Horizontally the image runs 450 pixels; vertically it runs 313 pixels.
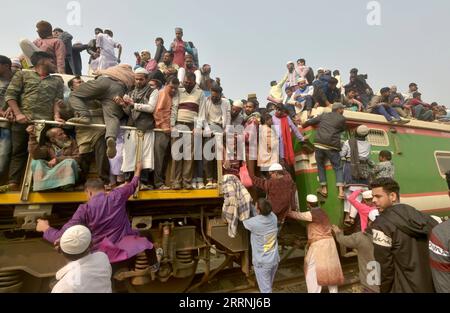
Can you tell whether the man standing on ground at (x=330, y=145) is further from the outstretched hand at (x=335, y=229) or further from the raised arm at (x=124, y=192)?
the raised arm at (x=124, y=192)

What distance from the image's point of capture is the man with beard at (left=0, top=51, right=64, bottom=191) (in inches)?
110

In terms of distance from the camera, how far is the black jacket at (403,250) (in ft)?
6.67

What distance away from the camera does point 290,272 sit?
16.7ft

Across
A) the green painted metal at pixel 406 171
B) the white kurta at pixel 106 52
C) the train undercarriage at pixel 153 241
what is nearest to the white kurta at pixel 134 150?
the train undercarriage at pixel 153 241

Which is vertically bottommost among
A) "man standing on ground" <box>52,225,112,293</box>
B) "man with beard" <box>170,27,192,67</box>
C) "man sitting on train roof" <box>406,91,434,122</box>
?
"man standing on ground" <box>52,225,112,293</box>

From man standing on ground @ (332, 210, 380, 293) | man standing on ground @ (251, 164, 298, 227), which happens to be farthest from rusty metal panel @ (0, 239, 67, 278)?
man standing on ground @ (332, 210, 380, 293)

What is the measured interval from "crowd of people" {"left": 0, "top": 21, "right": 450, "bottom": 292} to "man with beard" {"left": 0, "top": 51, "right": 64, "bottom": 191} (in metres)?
0.01

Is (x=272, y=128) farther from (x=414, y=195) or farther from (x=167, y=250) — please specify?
(x=414, y=195)

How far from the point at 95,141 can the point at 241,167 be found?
2.16m

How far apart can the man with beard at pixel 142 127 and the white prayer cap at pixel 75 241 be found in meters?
1.32

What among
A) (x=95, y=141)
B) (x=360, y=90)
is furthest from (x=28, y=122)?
(x=360, y=90)

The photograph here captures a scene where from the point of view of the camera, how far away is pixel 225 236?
3.61m

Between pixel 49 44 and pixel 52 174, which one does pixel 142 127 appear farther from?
pixel 49 44

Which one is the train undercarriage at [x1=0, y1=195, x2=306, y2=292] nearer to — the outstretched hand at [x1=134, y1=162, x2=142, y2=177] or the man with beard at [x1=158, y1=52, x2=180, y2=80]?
the outstretched hand at [x1=134, y1=162, x2=142, y2=177]
